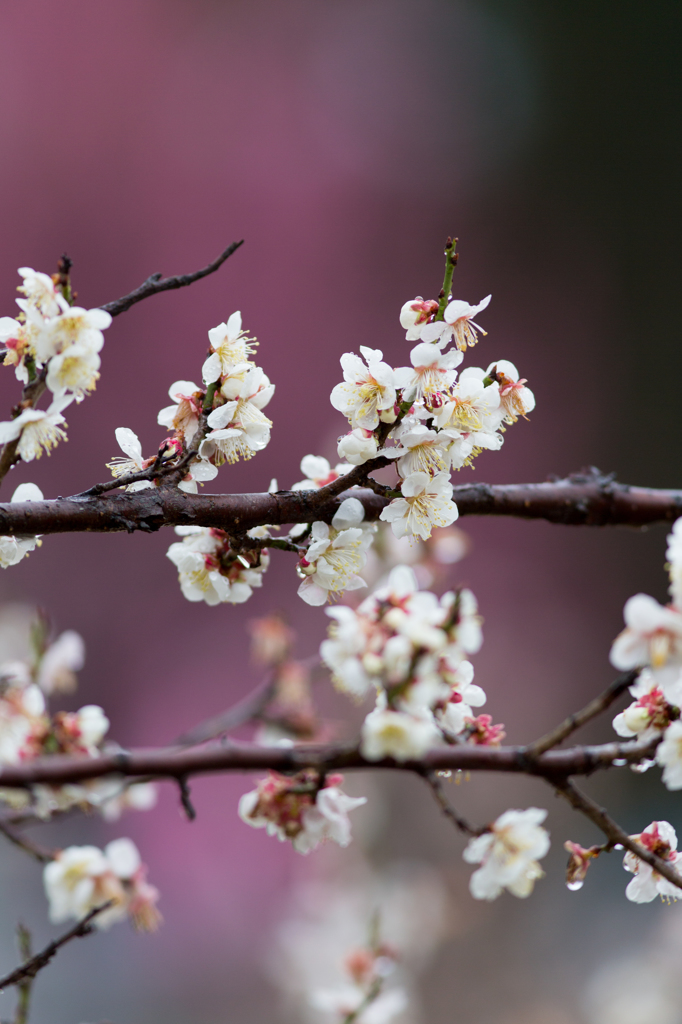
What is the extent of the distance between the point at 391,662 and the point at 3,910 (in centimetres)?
206

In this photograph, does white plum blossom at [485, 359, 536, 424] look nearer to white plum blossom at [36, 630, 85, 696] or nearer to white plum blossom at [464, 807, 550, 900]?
white plum blossom at [464, 807, 550, 900]

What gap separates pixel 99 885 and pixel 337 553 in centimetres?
42

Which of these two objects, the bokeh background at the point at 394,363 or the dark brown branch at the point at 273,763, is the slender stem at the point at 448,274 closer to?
the dark brown branch at the point at 273,763

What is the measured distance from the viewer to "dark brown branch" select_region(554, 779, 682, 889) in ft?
1.11

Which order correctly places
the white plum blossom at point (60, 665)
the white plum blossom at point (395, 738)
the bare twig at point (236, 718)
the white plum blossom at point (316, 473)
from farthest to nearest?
the white plum blossom at point (60, 665) → the bare twig at point (236, 718) → the white plum blossom at point (316, 473) → the white plum blossom at point (395, 738)

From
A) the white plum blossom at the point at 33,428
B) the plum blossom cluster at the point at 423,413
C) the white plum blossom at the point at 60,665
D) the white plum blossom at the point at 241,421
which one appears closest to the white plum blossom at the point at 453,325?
the plum blossom cluster at the point at 423,413

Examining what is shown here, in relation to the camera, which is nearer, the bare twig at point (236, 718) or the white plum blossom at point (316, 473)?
the white plum blossom at point (316, 473)

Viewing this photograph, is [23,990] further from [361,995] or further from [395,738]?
[361,995]

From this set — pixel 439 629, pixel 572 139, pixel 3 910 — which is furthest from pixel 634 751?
pixel 572 139

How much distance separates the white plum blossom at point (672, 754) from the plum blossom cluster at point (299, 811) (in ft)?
0.62

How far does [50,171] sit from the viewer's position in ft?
8.45

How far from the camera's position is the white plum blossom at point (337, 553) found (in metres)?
0.45

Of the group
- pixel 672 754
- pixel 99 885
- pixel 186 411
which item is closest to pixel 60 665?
pixel 99 885

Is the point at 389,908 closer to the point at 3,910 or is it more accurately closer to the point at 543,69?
the point at 3,910
